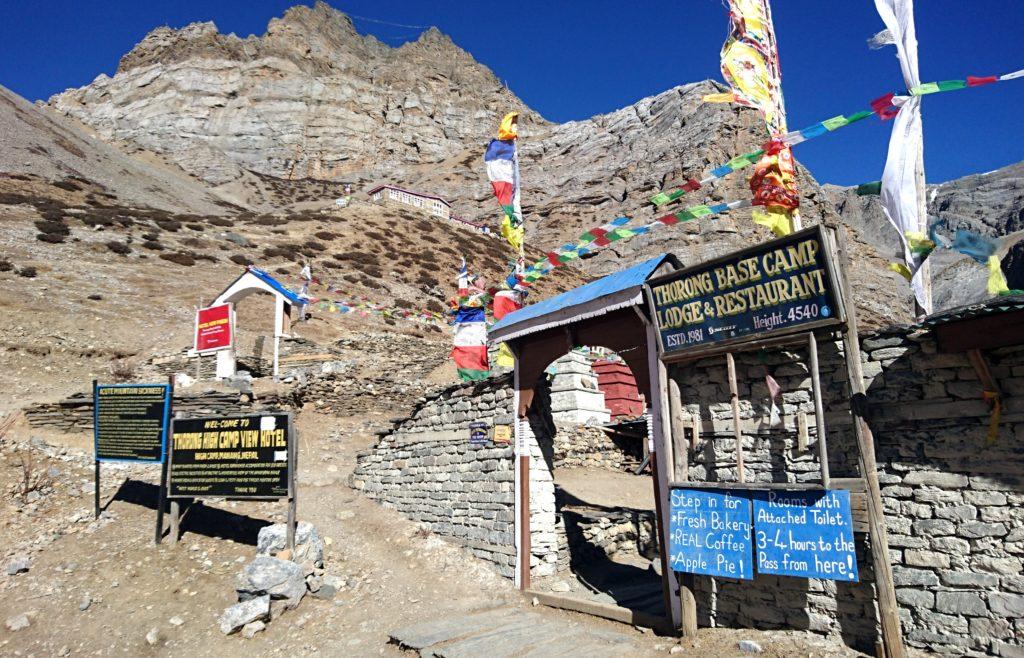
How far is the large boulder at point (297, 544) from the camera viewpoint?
907 cm

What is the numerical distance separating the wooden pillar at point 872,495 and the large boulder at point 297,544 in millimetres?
7726

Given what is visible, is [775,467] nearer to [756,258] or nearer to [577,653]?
[756,258]

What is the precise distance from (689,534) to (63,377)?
1787cm

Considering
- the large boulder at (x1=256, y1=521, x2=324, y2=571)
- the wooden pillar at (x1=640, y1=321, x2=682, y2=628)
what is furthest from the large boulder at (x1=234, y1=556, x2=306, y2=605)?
the wooden pillar at (x1=640, y1=321, x2=682, y2=628)

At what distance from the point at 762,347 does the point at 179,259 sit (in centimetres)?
3156

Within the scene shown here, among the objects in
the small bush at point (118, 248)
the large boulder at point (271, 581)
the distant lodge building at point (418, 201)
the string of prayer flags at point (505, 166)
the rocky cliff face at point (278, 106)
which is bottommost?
the large boulder at point (271, 581)

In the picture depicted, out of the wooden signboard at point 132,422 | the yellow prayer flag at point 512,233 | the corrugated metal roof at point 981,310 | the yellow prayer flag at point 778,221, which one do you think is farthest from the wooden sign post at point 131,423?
the corrugated metal roof at point 981,310

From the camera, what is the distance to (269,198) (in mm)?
77375

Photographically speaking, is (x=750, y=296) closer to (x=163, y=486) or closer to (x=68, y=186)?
(x=163, y=486)

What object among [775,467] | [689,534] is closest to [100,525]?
[689,534]

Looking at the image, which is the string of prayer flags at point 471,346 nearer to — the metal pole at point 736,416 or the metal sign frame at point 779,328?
the metal sign frame at point 779,328

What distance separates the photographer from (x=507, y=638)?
7.66 m

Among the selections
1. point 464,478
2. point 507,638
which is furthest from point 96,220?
point 507,638

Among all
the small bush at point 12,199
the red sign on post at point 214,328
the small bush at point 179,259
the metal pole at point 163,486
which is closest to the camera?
the metal pole at point 163,486
